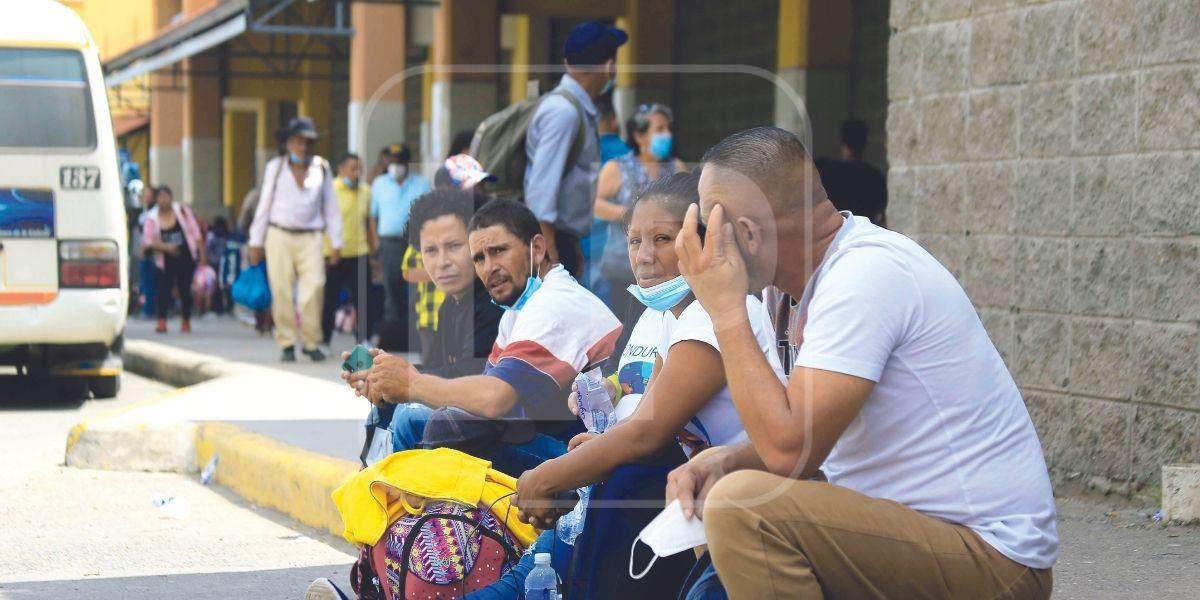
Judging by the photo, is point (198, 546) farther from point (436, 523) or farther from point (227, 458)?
point (436, 523)

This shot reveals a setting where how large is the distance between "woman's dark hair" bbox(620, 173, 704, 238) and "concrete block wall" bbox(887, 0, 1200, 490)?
2.25m

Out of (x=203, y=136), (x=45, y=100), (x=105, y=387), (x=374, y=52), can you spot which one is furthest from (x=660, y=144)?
(x=203, y=136)

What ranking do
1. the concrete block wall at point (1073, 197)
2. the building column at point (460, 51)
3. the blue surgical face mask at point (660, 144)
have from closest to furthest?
1. the concrete block wall at point (1073, 197)
2. the blue surgical face mask at point (660, 144)
3. the building column at point (460, 51)

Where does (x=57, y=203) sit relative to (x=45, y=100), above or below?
below

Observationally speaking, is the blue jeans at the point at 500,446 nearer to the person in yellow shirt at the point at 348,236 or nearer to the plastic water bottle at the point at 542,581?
the plastic water bottle at the point at 542,581

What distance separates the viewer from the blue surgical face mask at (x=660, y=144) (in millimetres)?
8234

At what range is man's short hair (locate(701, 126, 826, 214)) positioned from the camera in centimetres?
311

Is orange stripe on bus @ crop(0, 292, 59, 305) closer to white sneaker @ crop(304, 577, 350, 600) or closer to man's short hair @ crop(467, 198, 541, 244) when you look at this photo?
man's short hair @ crop(467, 198, 541, 244)

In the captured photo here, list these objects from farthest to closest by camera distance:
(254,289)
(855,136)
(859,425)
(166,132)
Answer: (166,132) → (254,289) → (855,136) → (859,425)

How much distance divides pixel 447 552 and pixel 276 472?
277 centimetres

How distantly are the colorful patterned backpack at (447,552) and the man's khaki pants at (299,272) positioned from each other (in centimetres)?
762

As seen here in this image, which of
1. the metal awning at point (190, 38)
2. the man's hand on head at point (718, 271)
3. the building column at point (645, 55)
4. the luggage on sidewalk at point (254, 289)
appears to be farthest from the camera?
the metal awning at point (190, 38)

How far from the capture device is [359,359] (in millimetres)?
4363

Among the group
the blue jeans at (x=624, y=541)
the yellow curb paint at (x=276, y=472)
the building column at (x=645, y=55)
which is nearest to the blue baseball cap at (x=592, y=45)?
the yellow curb paint at (x=276, y=472)
